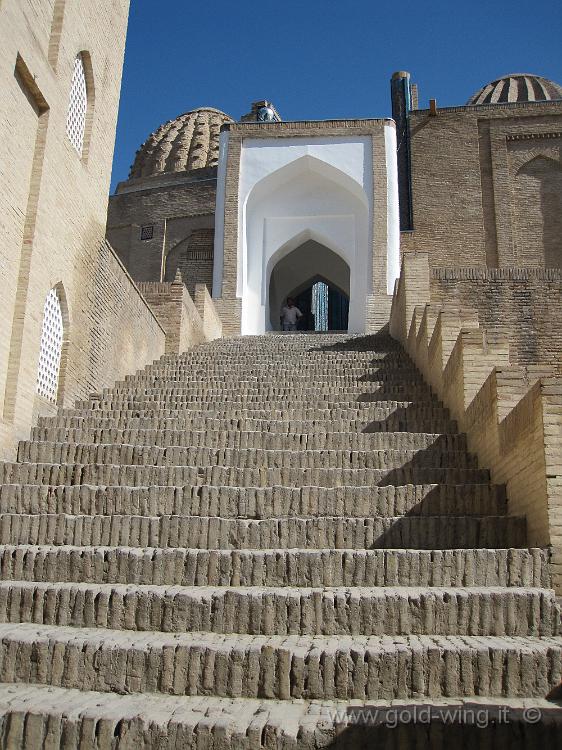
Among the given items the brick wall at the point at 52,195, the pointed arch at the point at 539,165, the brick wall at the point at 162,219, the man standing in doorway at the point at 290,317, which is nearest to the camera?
the brick wall at the point at 52,195

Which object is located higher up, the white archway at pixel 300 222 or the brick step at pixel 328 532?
the white archway at pixel 300 222

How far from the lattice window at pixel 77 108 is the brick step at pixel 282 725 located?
225 inches

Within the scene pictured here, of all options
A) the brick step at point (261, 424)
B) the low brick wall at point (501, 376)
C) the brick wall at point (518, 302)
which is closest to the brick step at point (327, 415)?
the brick step at point (261, 424)

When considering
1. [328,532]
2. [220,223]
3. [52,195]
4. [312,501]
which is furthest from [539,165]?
[328,532]

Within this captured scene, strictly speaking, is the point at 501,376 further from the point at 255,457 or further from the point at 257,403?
the point at 257,403

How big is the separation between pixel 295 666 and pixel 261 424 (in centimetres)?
318

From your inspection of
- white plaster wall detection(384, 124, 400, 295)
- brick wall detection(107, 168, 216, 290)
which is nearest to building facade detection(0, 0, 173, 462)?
white plaster wall detection(384, 124, 400, 295)

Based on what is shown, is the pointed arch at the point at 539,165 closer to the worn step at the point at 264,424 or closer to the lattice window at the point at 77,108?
the lattice window at the point at 77,108

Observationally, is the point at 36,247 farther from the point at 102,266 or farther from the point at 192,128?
the point at 192,128

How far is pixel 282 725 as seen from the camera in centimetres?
266

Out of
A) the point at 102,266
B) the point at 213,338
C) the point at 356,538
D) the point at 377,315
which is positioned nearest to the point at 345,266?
the point at 377,315

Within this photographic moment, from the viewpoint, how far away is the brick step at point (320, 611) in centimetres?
333

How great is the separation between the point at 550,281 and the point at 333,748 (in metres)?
7.63

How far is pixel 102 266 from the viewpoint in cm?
791
